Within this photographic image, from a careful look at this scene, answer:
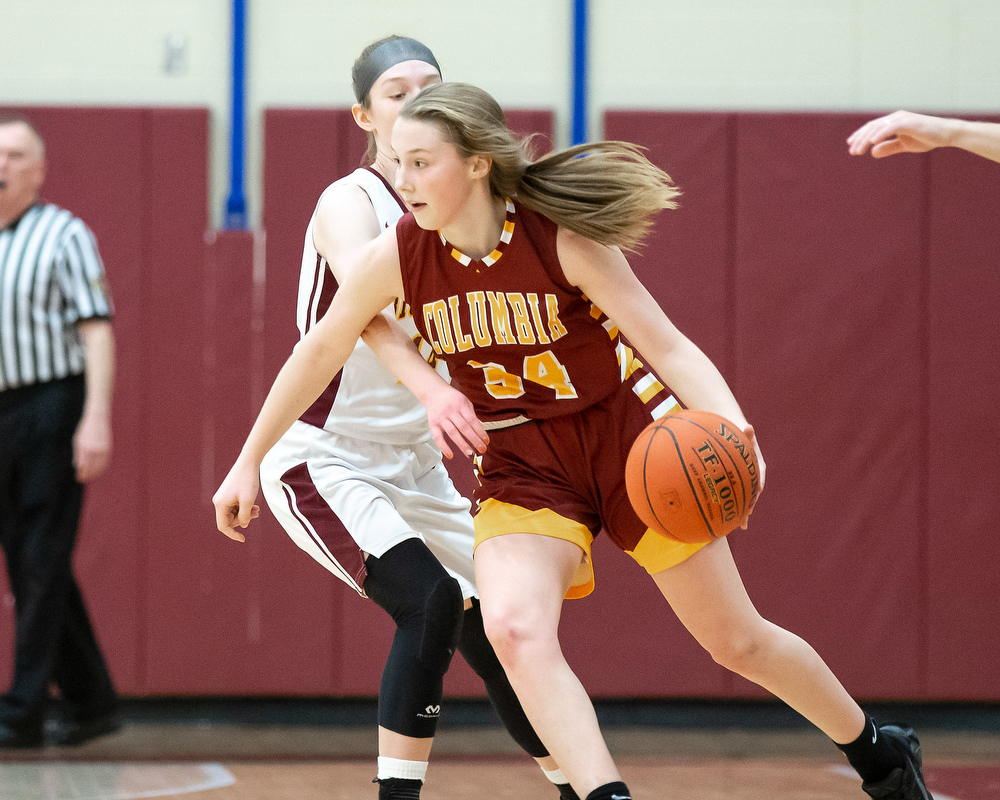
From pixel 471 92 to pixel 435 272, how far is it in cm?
38

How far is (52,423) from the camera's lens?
4.29m

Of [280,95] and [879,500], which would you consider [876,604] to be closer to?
[879,500]

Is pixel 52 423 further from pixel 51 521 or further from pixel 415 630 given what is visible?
pixel 415 630

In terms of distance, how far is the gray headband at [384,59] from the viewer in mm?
2803

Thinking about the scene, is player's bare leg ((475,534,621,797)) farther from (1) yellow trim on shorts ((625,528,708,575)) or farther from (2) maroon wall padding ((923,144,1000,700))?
(2) maroon wall padding ((923,144,1000,700))

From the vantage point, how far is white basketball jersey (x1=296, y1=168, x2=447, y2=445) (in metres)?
2.78

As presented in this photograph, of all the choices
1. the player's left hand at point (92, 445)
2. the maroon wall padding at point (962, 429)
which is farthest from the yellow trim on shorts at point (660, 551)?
the maroon wall padding at point (962, 429)

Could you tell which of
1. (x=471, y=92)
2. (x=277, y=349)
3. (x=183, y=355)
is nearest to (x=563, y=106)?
(x=277, y=349)

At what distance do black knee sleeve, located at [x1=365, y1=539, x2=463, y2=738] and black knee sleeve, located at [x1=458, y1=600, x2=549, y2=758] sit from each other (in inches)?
11.0

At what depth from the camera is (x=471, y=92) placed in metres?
2.39

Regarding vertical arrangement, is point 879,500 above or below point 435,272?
below

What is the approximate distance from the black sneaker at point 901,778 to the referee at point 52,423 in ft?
9.13

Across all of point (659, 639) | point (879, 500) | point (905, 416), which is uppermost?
point (905, 416)

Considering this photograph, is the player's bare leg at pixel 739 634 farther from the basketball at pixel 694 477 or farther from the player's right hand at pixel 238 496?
the player's right hand at pixel 238 496
